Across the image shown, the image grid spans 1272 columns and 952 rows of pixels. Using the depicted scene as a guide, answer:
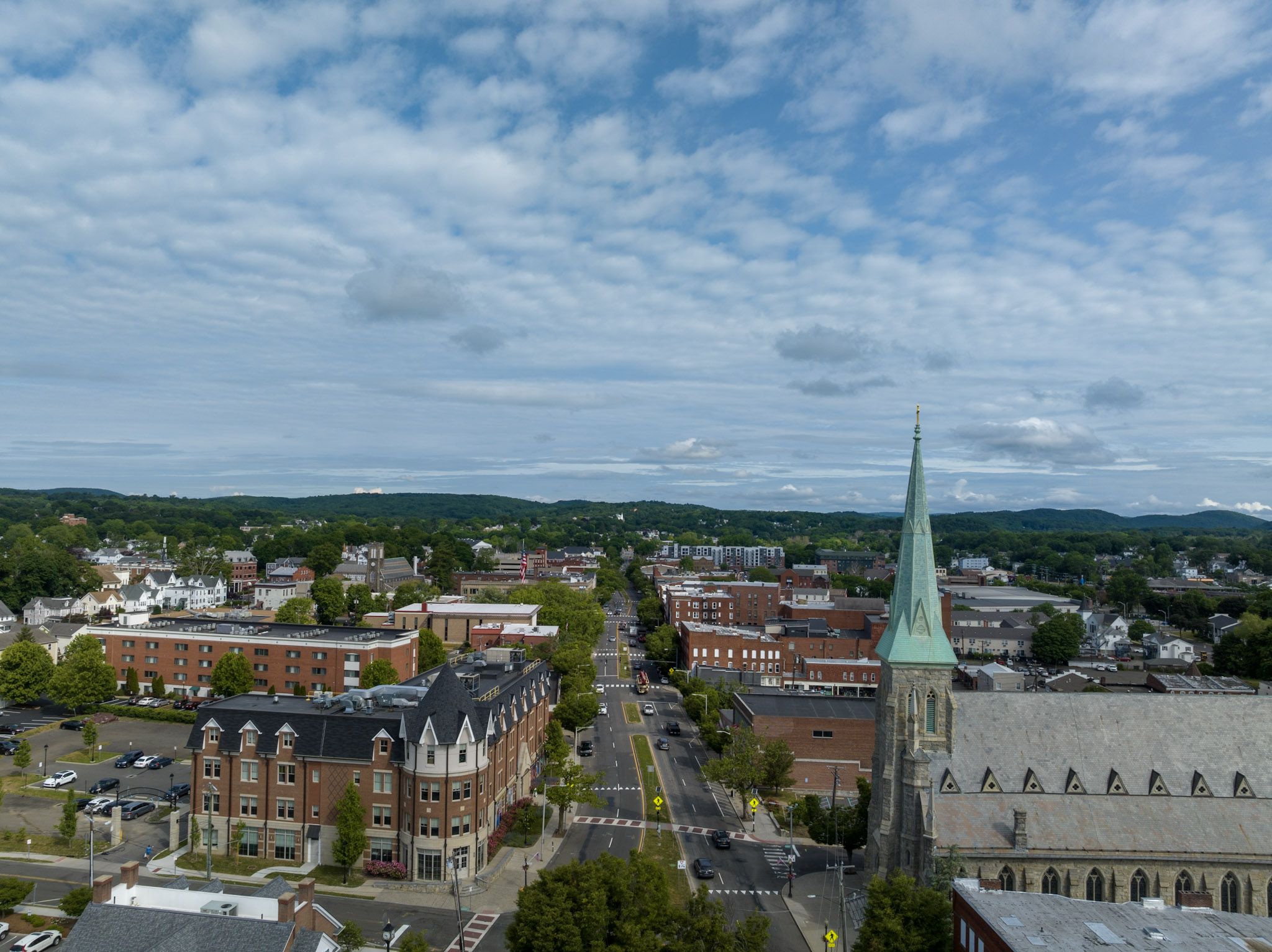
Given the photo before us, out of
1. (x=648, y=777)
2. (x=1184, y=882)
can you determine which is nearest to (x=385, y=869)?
(x=648, y=777)

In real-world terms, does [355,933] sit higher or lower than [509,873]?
higher

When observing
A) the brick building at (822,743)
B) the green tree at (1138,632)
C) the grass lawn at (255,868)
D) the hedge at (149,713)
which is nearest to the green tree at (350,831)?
the grass lawn at (255,868)

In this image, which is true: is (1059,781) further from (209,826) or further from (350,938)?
(209,826)

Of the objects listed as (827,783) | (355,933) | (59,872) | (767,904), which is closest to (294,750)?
(59,872)

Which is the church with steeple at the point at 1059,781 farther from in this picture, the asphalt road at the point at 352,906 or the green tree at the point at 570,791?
the asphalt road at the point at 352,906

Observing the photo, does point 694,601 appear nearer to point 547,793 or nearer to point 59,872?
point 547,793

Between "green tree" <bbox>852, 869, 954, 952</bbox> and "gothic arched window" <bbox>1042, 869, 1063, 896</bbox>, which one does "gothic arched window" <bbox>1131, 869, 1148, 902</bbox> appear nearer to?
"gothic arched window" <bbox>1042, 869, 1063, 896</bbox>
